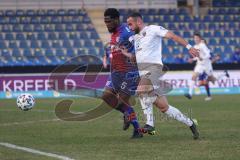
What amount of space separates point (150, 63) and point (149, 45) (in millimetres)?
309

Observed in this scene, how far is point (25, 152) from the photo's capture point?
9289 mm


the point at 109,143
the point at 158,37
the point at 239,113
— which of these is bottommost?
the point at 239,113

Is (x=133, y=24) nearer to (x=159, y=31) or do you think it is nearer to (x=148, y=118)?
(x=159, y=31)

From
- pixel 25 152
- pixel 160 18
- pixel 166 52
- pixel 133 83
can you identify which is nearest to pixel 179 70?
pixel 166 52

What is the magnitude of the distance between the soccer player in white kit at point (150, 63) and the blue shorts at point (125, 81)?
444 millimetres

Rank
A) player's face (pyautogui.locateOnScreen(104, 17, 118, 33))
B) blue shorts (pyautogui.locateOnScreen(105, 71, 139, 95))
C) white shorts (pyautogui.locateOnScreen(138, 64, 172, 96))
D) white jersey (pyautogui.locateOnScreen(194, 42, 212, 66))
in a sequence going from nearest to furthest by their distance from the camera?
white shorts (pyautogui.locateOnScreen(138, 64, 172, 96)), player's face (pyautogui.locateOnScreen(104, 17, 118, 33)), blue shorts (pyautogui.locateOnScreen(105, 71, 139, 95)), white jersey (pyautogui.locateOnScreen(194, 42, 212, 66))

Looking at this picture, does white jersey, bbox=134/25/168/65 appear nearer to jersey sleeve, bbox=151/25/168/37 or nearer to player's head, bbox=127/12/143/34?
jersey sleeve, bbox=151/25/168/37

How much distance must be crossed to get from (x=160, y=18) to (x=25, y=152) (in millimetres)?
27206

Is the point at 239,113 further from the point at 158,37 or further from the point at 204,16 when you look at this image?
the point at 204,16

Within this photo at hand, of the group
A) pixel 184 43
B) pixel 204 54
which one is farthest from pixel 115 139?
pixel 204 54

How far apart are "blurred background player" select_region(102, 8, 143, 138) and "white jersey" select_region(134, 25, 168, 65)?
372 mm

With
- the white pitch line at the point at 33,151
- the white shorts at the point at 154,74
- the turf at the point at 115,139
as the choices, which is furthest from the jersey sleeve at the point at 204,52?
the white pitch line at the point at 33,151

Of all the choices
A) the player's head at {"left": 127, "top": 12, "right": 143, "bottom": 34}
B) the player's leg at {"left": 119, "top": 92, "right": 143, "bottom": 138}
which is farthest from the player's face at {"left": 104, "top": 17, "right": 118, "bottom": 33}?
the player's leg at {"left": 119, "top": 92, "right": 143, "bottom": 138}

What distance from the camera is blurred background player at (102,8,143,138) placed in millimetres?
11188
